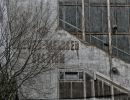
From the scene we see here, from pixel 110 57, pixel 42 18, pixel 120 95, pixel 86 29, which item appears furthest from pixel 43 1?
pixel 120 95

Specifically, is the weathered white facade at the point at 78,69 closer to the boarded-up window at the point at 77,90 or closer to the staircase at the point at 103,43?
the boarded-up window at the point at 77,90

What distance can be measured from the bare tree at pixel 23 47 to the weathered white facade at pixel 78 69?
36.0 inches

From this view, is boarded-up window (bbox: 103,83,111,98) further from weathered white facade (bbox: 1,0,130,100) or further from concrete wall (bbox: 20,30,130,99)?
concrete wall (bbox: 20,30,130,99)

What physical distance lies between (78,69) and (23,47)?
12.1ft

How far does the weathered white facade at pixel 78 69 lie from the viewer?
26156mm

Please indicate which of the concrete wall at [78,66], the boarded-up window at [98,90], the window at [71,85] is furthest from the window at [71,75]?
the boarded-up window at [98,90]

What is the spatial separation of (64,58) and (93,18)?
3.49 metres

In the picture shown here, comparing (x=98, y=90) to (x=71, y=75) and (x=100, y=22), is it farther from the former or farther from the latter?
(x=100, y=22)

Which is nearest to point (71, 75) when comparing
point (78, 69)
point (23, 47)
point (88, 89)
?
point (78, 69)

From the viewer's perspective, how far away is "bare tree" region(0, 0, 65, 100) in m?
22.6

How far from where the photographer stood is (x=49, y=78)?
86.7 ft

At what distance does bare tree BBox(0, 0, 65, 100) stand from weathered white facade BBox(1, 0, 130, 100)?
92 cm

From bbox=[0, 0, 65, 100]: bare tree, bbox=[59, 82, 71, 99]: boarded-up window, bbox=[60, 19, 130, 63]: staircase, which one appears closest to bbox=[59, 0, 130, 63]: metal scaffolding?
bbox=[60, 19, 130, 63]: staircase

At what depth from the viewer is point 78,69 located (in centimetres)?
2652
